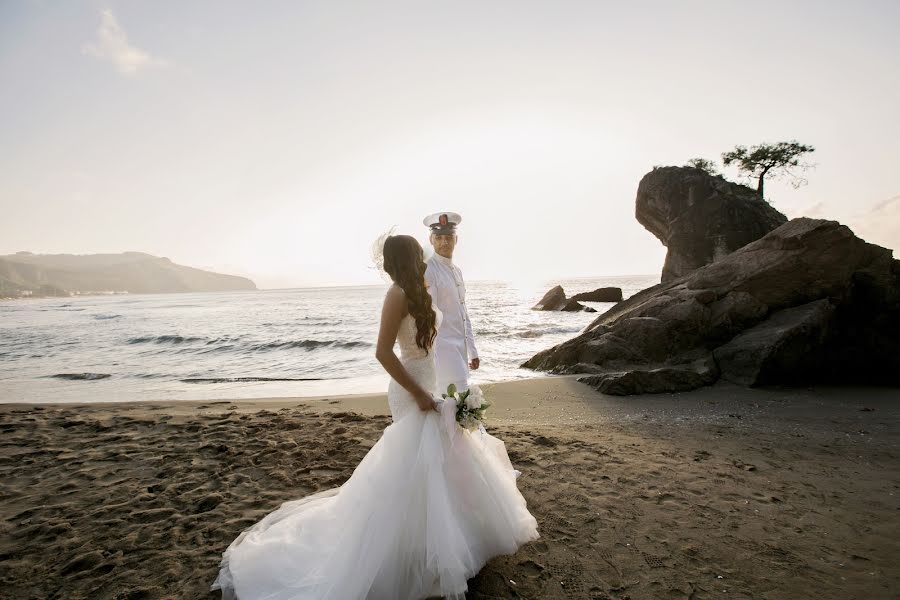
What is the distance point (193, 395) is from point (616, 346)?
9723mm

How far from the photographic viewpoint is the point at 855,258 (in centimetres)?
820

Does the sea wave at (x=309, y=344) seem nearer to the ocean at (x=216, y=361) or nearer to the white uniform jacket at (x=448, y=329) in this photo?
the ocean at (x=216, y=361)

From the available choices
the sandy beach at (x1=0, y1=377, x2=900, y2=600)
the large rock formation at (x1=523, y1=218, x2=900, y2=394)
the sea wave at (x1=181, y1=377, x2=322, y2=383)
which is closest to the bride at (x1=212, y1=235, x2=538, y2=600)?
the sandy beach at (x1=0, y1=377, x2=900, y2=600)

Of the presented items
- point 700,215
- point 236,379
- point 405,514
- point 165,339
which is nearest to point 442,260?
point 405,514

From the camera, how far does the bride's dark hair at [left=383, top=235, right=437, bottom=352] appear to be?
9.16 ft

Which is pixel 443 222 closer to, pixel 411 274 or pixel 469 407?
pixel 411 274

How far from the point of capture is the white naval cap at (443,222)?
4.56 metres

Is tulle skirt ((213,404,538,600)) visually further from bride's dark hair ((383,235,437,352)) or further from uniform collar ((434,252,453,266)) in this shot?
uniform collar ((434,252,453,266))

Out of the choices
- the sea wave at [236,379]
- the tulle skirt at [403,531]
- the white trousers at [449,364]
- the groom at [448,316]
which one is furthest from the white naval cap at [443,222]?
the sea wave at [236,379]

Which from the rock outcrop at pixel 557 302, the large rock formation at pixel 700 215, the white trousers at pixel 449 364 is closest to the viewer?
the white trousers at pixel 449 364

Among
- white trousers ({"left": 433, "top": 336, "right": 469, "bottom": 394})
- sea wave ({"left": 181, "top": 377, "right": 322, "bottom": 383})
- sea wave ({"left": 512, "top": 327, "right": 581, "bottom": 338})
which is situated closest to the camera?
white trousers ({"left": 433, "top": 336, "right": 469, "bottom": 394})

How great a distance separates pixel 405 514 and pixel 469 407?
771 millimetres

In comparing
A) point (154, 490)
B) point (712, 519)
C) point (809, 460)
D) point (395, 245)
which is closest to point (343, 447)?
point (154, 490)

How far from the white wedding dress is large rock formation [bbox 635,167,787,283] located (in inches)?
979
